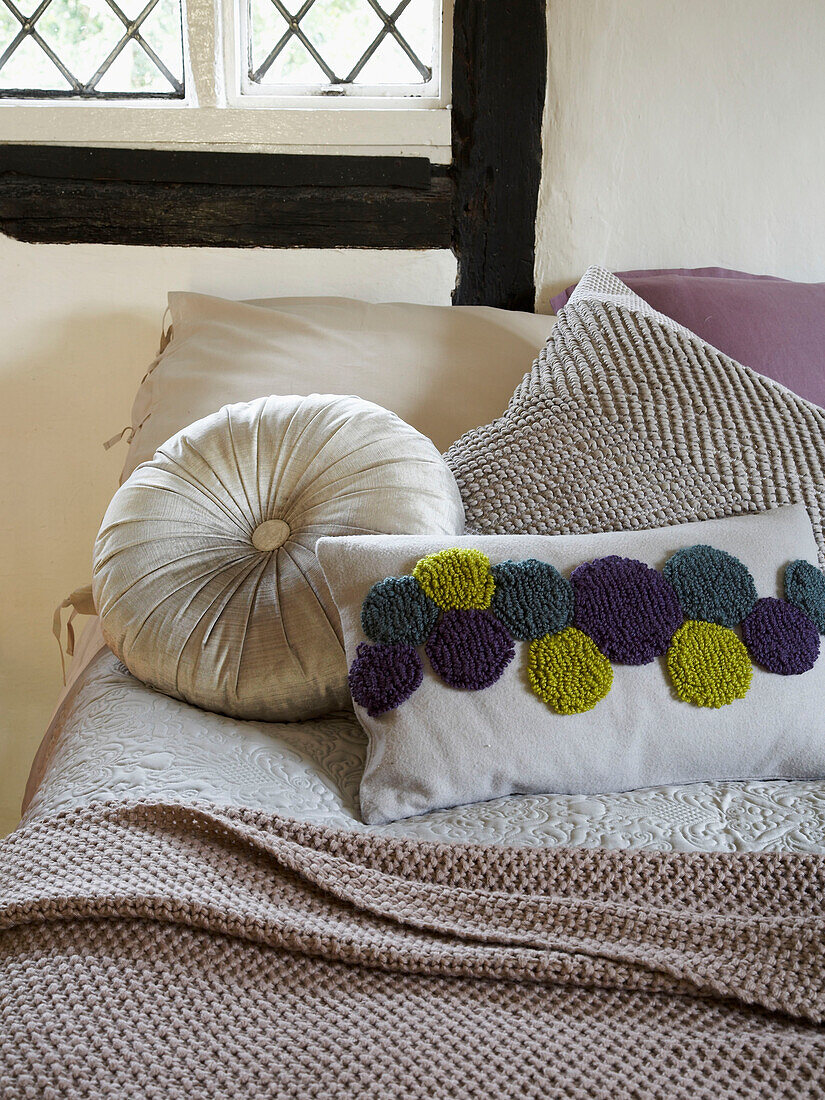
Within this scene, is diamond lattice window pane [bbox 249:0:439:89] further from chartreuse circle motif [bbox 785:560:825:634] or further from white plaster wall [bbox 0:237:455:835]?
chartreuse circle motif [bbox 785:560:825:634]

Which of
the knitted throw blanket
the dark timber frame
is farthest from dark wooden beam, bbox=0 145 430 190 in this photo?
the knitted throw blanket

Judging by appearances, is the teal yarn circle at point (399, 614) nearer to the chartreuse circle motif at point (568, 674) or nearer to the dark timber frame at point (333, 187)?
the chartreuse circle motif at point (568, 674)

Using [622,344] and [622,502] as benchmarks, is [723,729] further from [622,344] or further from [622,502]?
[622,344]

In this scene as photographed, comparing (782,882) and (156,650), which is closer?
(782,882)

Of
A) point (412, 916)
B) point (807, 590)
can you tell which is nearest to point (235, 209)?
point (807, 590)

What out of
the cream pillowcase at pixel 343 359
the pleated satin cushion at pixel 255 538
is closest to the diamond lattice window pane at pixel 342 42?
the cream pillowcase at pixel 343 359

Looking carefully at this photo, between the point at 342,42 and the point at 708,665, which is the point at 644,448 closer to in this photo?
the point at 708,665

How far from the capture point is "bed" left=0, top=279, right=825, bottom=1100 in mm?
509

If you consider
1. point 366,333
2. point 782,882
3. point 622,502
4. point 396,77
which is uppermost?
point 396,77

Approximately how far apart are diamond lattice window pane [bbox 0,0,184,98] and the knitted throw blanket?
4.58ft

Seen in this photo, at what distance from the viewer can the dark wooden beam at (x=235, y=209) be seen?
4.99 feet

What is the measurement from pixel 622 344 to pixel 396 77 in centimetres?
88

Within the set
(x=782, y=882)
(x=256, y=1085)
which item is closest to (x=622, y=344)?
(x=782, y=882)

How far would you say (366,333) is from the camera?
4.37ft
